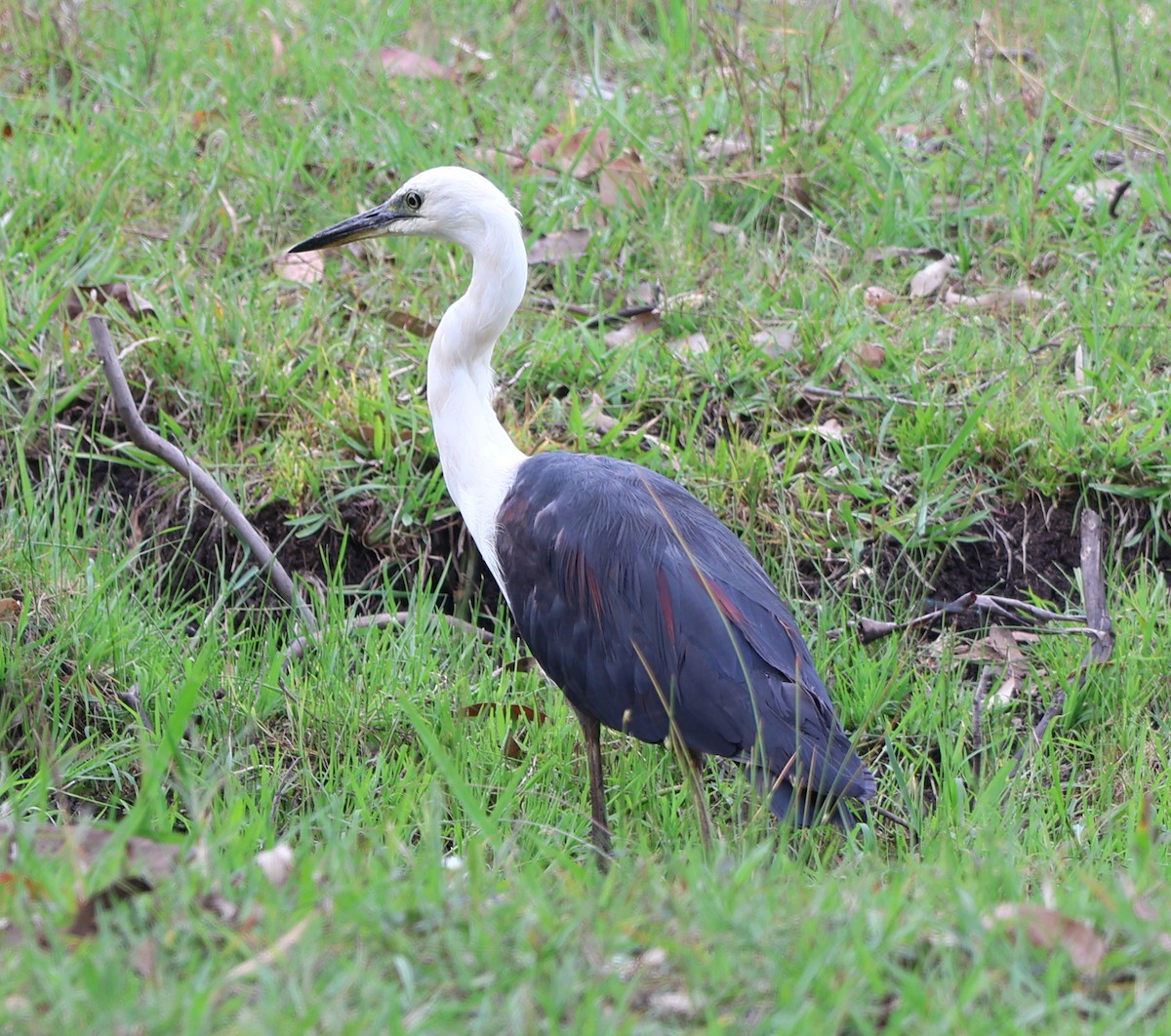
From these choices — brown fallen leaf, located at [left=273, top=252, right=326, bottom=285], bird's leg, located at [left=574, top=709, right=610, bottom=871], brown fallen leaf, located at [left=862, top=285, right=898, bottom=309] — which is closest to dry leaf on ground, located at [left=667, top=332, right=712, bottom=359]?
brown fallen leaf, located at [left=862, top=285, right=898, bottom=309]

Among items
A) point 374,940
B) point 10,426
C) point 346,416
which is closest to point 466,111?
point 346,416

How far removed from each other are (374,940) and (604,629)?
57.2 inches

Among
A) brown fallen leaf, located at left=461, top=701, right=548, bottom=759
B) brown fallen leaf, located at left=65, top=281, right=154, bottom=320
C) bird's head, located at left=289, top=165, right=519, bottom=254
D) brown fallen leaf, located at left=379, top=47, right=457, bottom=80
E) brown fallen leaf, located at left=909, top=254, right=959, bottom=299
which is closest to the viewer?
brown fallen leaf, located at left=461, top=701, right=548, bottom=759

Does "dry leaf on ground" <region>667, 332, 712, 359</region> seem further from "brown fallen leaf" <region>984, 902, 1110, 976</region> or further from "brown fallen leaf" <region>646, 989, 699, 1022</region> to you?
"brown fallen leaf" <region>646, 989, 699, 1022</region>

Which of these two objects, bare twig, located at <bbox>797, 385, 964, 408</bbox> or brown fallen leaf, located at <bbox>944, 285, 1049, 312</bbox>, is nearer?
bare twig, located at <bbox>797, 385, 964, 408</bbox>

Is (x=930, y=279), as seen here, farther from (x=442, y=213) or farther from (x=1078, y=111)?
(x=442, y=213)

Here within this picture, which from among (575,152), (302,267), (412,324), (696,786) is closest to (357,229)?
(412,324)

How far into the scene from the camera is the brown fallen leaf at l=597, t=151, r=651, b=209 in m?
5.41

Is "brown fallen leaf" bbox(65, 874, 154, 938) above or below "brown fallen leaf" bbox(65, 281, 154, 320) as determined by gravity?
below

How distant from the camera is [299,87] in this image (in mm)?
5938

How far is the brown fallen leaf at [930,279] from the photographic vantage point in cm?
514

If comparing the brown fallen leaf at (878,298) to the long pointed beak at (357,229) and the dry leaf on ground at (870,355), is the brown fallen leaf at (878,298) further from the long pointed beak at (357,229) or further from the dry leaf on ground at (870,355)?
the long pointed beak at (357,229)

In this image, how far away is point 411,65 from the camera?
6.10m

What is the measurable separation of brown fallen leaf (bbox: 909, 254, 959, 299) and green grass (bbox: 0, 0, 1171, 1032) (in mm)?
79
